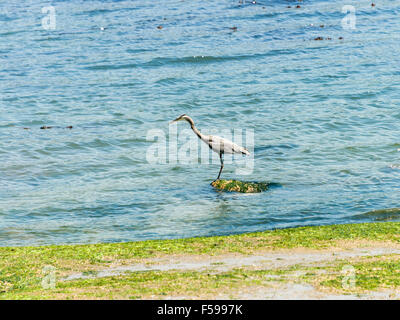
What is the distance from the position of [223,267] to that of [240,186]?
5.56 m

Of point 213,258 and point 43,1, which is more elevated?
point 43,1

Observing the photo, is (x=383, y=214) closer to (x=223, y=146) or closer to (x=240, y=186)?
(x=240, y=186)

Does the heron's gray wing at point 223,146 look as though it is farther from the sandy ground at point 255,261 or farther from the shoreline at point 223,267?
the sandy ground at point 255,261

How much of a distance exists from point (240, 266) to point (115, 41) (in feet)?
72.1

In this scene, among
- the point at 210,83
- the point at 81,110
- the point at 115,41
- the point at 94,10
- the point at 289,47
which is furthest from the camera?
the point at 94,10

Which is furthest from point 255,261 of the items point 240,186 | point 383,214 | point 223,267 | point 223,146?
point 223,146

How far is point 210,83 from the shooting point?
24.1 metres

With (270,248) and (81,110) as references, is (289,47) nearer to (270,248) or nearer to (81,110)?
(81,110)

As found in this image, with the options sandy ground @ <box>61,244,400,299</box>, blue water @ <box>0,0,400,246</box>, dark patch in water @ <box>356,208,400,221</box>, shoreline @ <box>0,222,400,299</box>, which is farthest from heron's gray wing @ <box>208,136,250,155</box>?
sandy ground @ <box>61,244,400,299</box>

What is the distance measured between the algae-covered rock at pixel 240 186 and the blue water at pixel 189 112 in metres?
0.33

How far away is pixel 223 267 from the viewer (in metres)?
9.48

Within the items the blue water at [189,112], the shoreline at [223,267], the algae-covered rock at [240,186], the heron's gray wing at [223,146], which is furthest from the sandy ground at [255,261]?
the heron's gray wing at [223,146]
